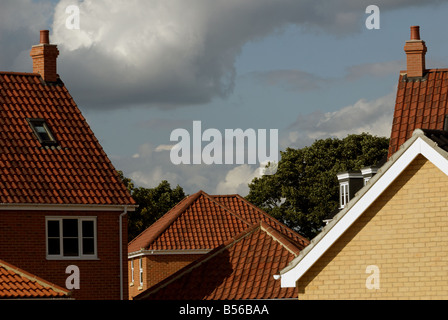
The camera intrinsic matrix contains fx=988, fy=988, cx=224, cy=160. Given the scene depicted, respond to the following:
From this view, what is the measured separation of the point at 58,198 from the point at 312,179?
1936 inches

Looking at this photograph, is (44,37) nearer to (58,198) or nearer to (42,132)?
(42,132)

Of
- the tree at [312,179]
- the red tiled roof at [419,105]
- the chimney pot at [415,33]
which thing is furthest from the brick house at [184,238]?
the tree at [312,179]

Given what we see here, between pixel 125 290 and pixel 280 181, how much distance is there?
48.9 meters

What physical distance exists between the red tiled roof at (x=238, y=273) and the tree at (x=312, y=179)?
45835mm

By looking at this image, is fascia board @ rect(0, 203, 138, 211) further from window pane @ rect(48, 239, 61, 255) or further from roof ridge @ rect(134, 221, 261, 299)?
roof ridge @ rect(134, 221, 261, 299)

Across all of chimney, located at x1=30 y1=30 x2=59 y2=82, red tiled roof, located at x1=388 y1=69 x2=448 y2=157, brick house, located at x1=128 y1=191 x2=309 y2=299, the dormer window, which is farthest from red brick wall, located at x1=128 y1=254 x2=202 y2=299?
red tiled roof, located at x1=388 y1=69 x2=448 y2=157

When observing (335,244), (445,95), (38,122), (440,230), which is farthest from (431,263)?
(38,122)

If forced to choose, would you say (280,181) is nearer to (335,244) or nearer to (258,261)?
(258,261)

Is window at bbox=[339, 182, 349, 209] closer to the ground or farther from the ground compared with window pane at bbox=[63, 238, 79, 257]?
farther from the ground

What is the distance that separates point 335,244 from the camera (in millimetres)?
20422

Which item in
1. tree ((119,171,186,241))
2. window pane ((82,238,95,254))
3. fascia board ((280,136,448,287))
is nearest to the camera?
fascia board ((280,136,448,287))

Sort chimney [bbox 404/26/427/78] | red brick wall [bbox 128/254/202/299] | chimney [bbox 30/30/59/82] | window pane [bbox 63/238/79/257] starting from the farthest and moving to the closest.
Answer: red brick wall [bbox 128/254/202/299]
chimney [bbox 30/30/59/82]
window pane [bbox 63/238/79/257]
chimney [bbox 404/26/427/78]

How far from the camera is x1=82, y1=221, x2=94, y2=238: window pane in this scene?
120 ft

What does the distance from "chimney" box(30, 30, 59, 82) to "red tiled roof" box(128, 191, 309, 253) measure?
16863mm
